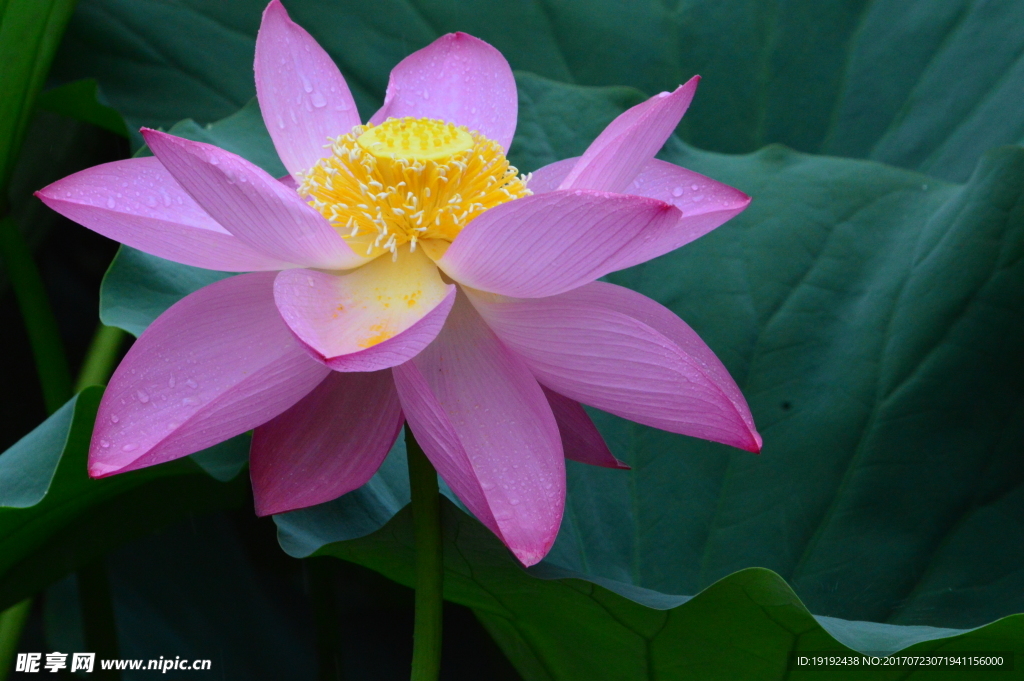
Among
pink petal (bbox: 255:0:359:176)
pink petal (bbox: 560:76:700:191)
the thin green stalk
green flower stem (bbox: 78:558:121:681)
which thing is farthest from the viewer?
green flower stem (bbox: 78:558:121:681)

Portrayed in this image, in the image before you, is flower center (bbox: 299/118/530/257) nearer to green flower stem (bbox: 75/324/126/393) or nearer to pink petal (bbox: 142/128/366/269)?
pink petal (bbox: 142/128/366/269)

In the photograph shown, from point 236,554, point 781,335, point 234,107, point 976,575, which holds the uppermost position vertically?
point 234,107

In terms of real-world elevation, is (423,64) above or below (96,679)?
above

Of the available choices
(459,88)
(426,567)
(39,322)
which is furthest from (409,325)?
(39,322)

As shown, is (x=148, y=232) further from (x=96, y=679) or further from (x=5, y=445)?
(x=5, y=445)

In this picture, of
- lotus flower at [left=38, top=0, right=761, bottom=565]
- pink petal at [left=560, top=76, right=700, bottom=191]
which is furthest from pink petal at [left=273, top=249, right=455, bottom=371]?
pink petal at [left=560, top=76, right=700, bottom=191]

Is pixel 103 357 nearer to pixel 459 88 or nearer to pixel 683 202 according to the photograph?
pixel 459 88

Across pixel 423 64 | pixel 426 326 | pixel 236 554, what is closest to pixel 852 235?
pixel 423 64

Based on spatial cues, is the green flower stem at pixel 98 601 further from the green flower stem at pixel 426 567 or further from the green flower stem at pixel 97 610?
the green flower stem at pixel 426 567

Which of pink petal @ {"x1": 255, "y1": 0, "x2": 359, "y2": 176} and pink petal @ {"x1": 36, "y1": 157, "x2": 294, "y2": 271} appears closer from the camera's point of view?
pink petal @ {"x1": 36, "y1": 157, "x2": 294, "y2": 271}
